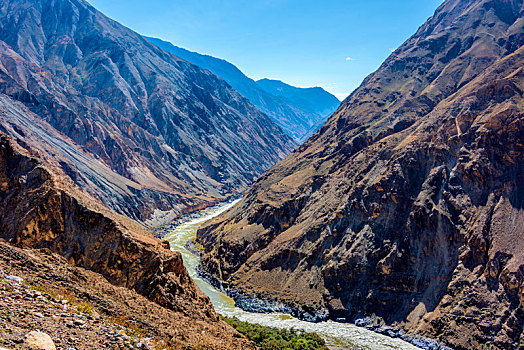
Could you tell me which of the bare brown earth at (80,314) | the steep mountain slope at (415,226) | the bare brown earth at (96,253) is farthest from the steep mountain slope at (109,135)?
the bare brown earth at (80,314)

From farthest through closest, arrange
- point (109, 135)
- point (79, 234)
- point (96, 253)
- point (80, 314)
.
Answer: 1. point (109, 135)
2. point (79, 234)
3. point (96, 253)
4. point (80, 314)

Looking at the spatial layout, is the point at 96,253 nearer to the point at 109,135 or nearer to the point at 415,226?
the point at 415,226

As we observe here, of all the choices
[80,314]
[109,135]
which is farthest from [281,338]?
[109,135]

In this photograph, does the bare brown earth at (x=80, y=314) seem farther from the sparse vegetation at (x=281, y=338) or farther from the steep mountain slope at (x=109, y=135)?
the steep mountain slope at (x=109, y=135)

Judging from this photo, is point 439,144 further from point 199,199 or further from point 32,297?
point 199,199

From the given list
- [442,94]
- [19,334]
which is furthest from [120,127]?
[19,334]

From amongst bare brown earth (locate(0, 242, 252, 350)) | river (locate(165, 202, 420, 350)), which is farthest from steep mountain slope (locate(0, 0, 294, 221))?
bare brown earth (locate(0, 242, 252, 350))
